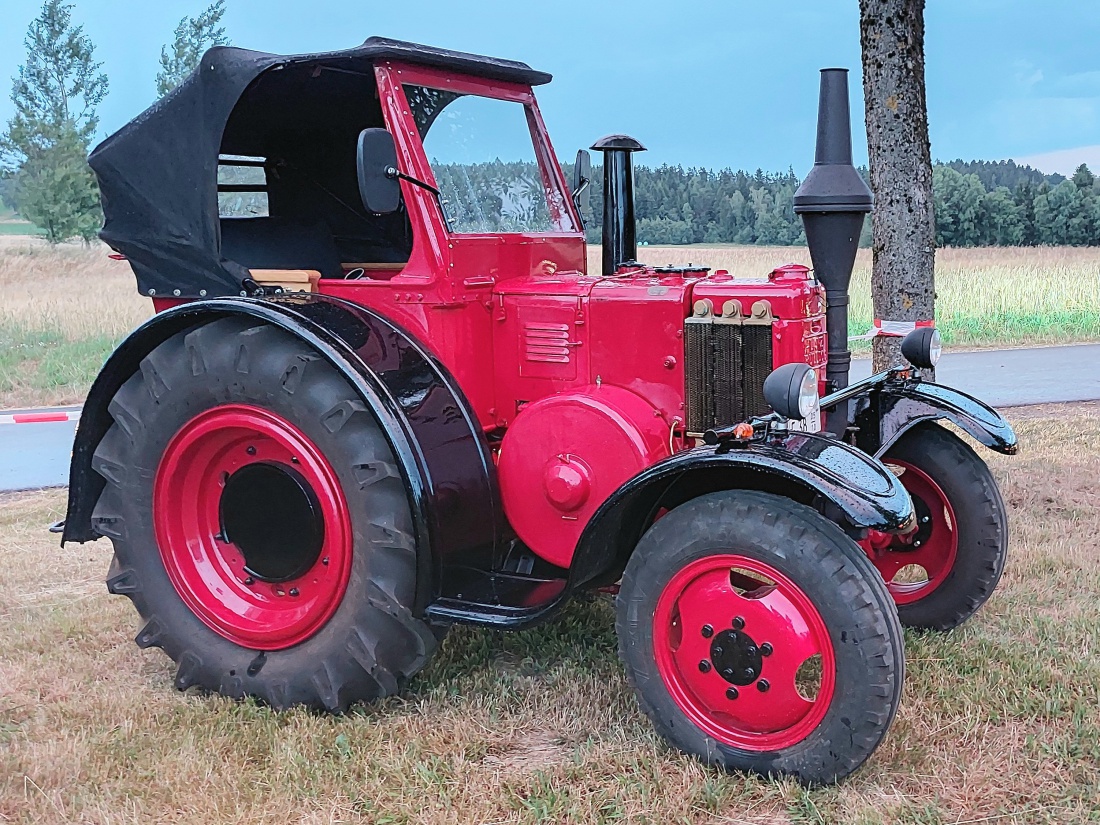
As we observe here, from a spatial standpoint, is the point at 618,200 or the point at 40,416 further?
the point at 40,416

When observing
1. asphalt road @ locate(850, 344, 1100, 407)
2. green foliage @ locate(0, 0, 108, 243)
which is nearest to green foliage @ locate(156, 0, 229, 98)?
green foliage @ locate(0, 0, 108, 243)

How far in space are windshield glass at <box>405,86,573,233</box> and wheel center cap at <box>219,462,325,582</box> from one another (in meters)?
1.19

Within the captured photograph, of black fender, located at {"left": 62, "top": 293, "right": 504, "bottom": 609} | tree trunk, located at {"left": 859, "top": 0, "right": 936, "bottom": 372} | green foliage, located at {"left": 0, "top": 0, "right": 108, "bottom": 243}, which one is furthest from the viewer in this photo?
green foliage, located at {"left": 0, "top": 0, "right": 108, "bottom": 243}

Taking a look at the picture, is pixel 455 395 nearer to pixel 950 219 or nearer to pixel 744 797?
pixel 744 797

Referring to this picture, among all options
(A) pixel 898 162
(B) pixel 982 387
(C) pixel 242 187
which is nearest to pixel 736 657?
(C) pixel 242 187

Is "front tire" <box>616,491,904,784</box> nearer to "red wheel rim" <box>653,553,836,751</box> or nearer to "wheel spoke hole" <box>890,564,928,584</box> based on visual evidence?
"red wheel rim" <box>653,553,836,751</box>

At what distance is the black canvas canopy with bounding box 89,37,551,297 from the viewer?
4.00 metres

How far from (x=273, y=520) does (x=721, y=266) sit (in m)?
6.81

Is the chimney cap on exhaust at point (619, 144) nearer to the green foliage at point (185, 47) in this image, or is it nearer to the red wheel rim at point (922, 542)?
the red wheel rim at point (922, 542)

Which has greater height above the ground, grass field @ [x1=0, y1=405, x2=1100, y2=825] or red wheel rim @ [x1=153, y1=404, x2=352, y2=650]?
red wheel rim @ [x1=153, y1=404, x2=352, y2=650]

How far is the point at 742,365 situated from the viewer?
12.1ft

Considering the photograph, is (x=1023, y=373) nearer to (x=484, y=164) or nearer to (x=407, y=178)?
(x=484, y=164)

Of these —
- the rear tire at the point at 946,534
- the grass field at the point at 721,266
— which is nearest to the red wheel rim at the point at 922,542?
the rear tire at the point at 946,534

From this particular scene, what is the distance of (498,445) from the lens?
4.19 meters
